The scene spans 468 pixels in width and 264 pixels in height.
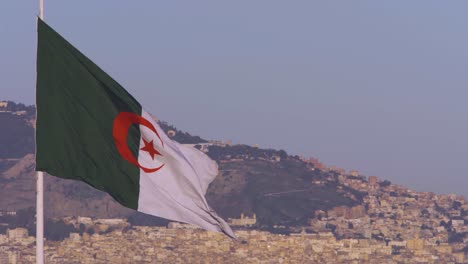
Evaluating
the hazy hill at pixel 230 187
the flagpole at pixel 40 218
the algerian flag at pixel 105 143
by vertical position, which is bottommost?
the flagpole at pixel 40 218

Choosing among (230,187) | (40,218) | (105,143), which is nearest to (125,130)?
(105,143)

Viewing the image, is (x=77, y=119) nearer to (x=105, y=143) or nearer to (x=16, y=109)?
(x=105, y=143)

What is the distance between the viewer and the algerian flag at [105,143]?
57.4 ft

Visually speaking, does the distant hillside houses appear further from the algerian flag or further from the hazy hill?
the algerian flag

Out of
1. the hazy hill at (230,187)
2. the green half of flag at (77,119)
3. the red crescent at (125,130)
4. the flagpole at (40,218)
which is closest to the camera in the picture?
the flagpole at (40,218)

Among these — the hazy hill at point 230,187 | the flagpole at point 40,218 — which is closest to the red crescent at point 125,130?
the flagpole at point 40,218

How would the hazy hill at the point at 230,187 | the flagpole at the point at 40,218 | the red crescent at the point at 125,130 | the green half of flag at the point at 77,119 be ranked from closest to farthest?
the flagpole at the point at 40,218, the green half of flag at the point at 77,119, the red crescent at the point at 125,130, the hazy hill at the point at 230,187

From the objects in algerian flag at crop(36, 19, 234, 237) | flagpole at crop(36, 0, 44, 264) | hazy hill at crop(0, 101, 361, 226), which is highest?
hazy hill at crop(0, 101, 361, 226)

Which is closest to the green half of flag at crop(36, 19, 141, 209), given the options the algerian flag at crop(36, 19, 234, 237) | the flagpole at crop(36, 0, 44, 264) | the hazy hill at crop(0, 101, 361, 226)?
the algerian flag at crop(36, 19, 234, 237)

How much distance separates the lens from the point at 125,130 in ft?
59.2

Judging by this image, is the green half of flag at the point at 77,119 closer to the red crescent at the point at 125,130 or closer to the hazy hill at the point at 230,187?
the red crescent at the point at 125,130

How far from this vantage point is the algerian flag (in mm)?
17484

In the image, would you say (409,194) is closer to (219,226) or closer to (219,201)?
(219,201)

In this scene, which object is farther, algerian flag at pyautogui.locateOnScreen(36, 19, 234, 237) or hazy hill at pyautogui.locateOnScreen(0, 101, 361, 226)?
hazy hill at pyautogui.locateOnScreen(0, 101, 361, 226)
